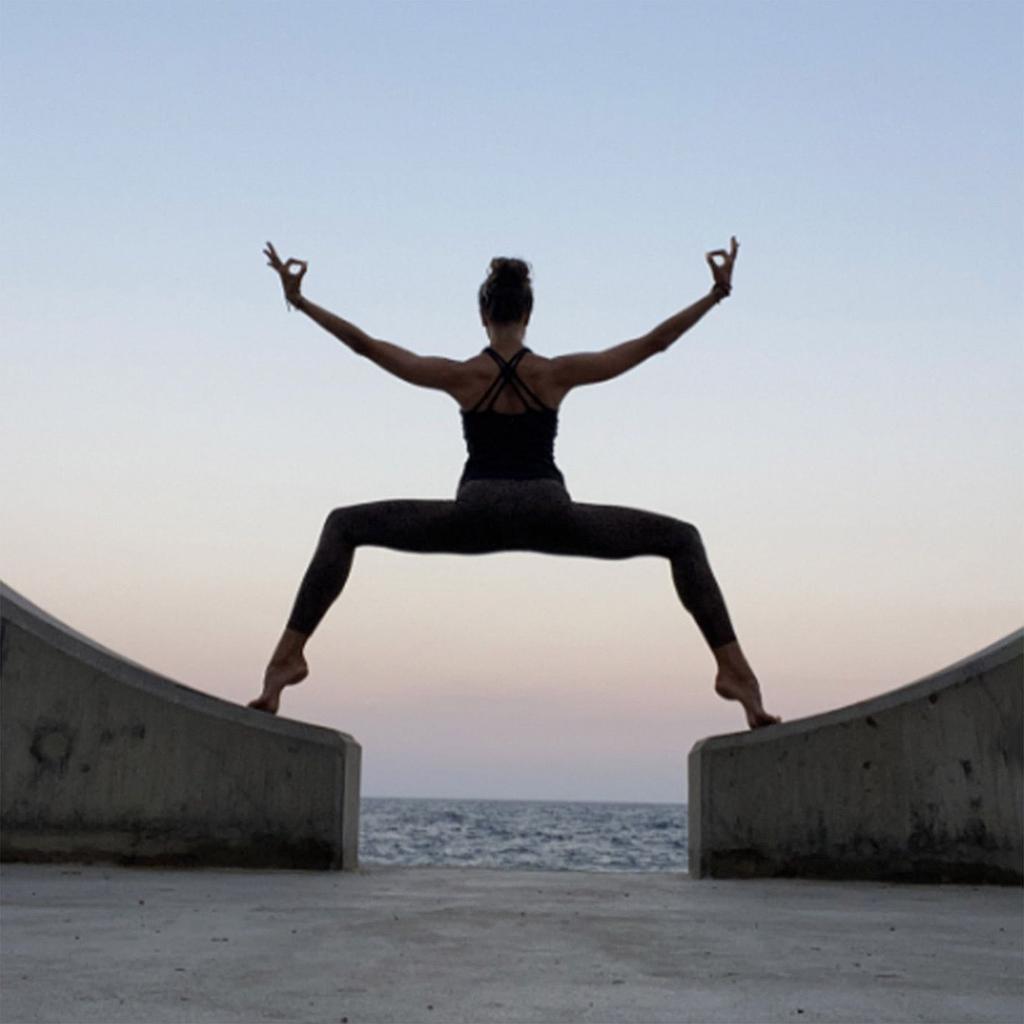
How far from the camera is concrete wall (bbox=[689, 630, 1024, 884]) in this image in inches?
320

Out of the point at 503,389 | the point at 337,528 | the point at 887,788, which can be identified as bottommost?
the point at 887,788

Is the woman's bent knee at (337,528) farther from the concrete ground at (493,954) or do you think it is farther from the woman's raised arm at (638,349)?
the concrete ground at (493,954)

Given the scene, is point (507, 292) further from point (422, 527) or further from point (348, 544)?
point (348, 544)

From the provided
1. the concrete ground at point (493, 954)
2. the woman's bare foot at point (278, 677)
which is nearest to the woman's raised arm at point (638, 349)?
the woman's bare foot at point (278, 677)

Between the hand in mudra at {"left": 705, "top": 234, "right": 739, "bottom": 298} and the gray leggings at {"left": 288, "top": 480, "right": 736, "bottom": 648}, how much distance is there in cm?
128

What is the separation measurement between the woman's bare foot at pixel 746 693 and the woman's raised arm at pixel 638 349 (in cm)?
181

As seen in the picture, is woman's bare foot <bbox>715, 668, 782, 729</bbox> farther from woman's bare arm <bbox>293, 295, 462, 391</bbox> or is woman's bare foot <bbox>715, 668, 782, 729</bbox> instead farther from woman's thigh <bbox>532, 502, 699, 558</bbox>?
woman's bare arm <bbox>293, 295, 462, 391</bbox>

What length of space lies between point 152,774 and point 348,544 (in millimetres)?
1884

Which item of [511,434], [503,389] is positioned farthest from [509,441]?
[503,389]

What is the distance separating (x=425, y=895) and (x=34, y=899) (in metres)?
1.66

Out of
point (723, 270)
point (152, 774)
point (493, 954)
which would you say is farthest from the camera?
point (152, 774)

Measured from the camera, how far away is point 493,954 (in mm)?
4352

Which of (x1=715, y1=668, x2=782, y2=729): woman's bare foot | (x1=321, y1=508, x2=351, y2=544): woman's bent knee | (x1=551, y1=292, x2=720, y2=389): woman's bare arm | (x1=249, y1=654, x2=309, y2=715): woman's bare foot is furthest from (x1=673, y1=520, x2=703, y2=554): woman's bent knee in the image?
(x1=249, y1=654, x2=309, y2=715): woman's bare foot

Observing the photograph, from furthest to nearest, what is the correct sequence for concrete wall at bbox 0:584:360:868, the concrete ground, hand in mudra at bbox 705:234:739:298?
1. concrete wall at bbox 0:584:360:868
2. hand in mudra at bbox 705:234:739:298
3. the concrete ground
